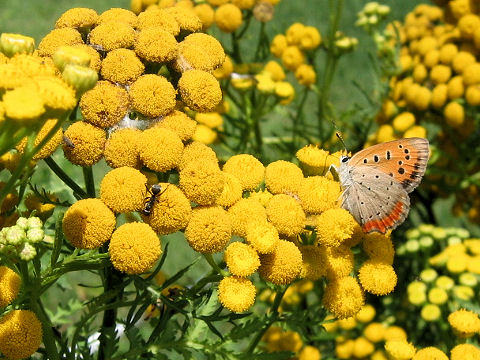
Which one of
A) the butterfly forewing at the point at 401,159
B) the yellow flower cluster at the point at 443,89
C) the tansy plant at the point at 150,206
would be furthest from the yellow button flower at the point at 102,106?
the yellow flower cluster at the point at 443,89

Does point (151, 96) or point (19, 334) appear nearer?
point (19, 334)

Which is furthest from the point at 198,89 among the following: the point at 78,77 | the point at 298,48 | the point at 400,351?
the point at 298,48

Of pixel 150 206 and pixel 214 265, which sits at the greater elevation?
pixel 150 206

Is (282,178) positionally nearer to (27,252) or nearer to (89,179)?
(89,179)

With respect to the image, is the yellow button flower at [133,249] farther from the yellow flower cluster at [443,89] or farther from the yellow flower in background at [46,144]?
the yellow flower cluster at [443,89]

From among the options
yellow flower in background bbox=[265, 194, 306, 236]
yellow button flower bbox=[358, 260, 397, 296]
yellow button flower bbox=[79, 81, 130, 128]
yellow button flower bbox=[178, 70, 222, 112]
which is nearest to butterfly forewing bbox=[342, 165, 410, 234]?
yellow button flower bbox=[358, 260, 397, 296]
